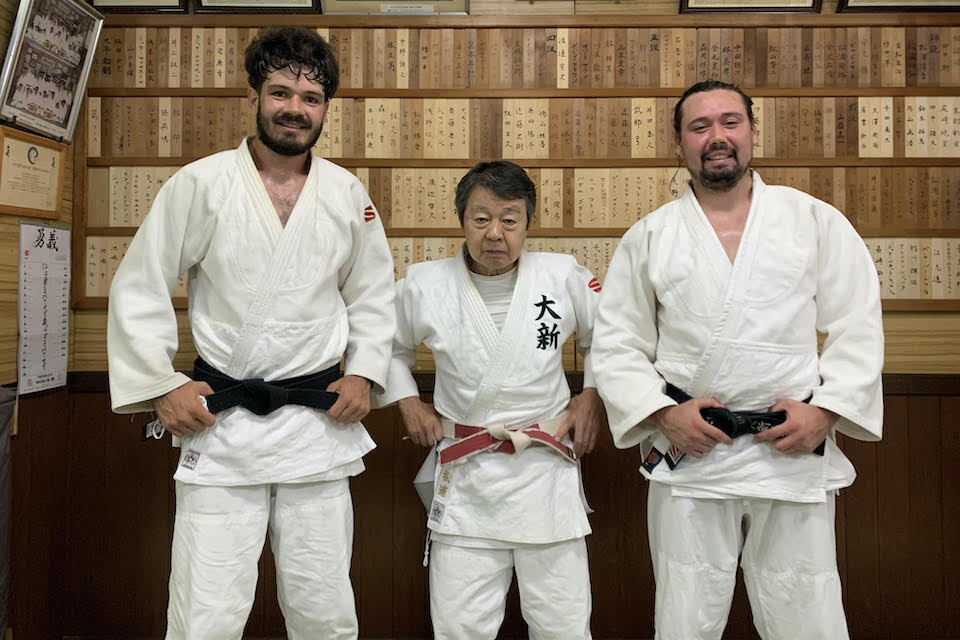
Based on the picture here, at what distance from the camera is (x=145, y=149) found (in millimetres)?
3031

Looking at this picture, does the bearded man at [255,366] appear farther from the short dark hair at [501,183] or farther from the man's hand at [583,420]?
the man's hand at [583,420]

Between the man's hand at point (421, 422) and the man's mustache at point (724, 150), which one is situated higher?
the man's mustache at point (724, 150)

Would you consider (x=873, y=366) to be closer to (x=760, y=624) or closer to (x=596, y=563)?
(x=760, y=624)

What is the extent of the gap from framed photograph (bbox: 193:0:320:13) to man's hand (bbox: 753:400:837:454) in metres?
2.56

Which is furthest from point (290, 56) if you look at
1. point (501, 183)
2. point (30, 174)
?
point (30, 174)

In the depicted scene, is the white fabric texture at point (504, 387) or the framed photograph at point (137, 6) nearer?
the white fabric texture at point (504, 387)

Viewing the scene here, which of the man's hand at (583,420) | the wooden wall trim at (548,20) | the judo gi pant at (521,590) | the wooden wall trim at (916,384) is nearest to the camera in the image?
the judo gi pant at (521,590)

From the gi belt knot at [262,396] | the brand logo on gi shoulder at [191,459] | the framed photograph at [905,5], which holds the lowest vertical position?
the brand logo on gi shoulder at [191,459]

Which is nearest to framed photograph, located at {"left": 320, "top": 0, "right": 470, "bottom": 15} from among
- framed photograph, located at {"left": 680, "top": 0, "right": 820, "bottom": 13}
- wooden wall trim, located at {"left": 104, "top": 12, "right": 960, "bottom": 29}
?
wooden wall trim, located at {"left": 104, "top": 12, "right": 960, "bottom": 29}

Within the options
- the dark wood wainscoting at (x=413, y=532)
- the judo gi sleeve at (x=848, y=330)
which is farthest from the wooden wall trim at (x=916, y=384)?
the judo gi sleeve at (x=848, y=330)

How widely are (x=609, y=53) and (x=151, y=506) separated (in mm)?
2797

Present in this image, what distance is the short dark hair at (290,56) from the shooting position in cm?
211

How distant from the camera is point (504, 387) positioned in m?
2.24

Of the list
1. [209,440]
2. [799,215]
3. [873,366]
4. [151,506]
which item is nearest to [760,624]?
[873,366]
